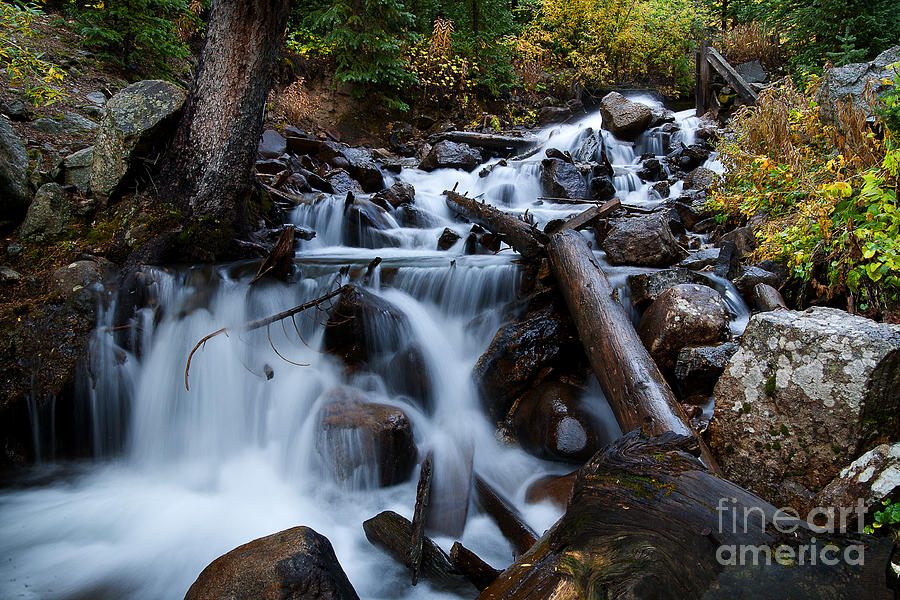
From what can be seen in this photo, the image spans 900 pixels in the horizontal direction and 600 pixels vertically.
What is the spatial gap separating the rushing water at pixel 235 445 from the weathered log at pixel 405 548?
0.26 ft

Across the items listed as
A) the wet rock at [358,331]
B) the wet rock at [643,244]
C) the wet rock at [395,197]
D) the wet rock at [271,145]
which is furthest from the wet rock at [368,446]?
the wet rock at [271,145]

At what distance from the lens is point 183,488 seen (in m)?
3.91

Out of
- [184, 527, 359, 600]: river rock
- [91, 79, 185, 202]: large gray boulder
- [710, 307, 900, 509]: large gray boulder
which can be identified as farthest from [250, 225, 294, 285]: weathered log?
[710, 307, 900, 509]: large gray boulder

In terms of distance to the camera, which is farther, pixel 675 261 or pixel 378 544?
pixel 675 261

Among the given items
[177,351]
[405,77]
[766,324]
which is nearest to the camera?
[766,324]

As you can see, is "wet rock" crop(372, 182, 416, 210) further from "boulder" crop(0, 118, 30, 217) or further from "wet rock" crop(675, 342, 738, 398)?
"wet rock" crop(675, 342, 738, 398)

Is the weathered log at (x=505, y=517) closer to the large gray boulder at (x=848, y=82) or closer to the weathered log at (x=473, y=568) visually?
the weathered log at (x=473, y=568)

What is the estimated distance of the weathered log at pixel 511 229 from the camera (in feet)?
17.2

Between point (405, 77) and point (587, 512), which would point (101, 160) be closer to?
point (587, 512)

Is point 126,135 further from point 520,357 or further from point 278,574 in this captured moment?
point 278,574

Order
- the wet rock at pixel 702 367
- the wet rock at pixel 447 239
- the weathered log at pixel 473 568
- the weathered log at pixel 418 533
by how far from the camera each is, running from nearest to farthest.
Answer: the weathered log at pixel 473 568
the weathered log at pixel 418 533
the wet rock at pixel 702 367
the wet rock at pixel 447 239

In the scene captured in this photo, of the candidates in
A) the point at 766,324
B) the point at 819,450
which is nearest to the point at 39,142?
the point at 766,324

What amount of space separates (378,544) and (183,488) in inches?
70.9

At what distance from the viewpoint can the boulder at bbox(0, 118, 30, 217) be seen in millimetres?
4695
